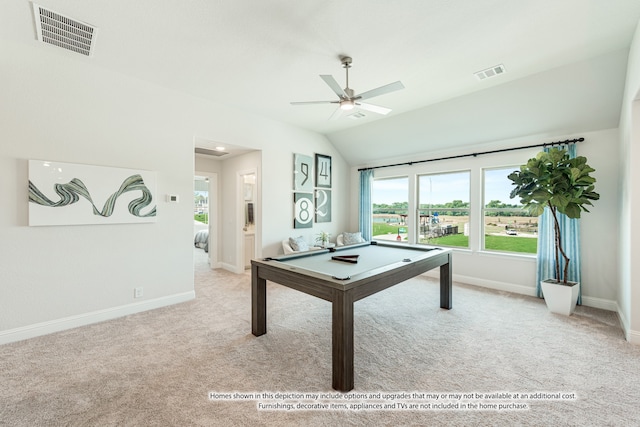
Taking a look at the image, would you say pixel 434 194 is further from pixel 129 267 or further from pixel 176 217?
pixel 129 267

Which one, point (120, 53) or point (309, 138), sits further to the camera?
point (309, 138)

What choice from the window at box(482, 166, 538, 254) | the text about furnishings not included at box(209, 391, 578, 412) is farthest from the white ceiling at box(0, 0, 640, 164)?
the text about furnishings not included at box(209, 391, 578, 412)

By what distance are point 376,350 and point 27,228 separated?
379 cm

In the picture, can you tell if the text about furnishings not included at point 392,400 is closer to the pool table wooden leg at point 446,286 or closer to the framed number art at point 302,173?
the pool table wooden leg at point 446,286

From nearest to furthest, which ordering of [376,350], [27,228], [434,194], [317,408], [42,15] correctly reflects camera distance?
[317,408], [42,15], [376,350], [27,228], [434,194]

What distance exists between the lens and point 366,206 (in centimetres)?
640

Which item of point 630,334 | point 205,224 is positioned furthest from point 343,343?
point 205,224

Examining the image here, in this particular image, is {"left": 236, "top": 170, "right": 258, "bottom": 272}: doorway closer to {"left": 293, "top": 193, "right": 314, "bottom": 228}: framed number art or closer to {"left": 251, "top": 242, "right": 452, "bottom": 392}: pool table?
{"left": 293, "top": 193, "right": 314, "bottom": 228}: framed number art

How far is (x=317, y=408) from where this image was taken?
184 centimetres

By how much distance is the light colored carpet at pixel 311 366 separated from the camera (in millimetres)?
1775

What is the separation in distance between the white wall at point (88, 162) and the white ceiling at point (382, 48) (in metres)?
0.28

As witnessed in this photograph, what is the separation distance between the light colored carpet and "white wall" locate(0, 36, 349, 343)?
336mm

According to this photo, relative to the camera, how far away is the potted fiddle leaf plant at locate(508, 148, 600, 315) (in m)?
3.32

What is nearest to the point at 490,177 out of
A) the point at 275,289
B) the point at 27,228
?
the point at 275,289
